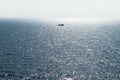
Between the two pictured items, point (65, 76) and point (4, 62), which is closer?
point (65, 76)

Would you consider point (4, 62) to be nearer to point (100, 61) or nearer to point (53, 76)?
point (53, 76)

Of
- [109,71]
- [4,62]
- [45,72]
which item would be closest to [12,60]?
[4,62]

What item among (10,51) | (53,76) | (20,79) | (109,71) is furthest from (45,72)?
(10,51)

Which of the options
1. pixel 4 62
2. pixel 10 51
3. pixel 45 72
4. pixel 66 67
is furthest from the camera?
pixel 10 51

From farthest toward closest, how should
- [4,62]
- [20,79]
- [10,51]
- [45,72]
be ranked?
[10,51] < [4,62] < [45,72] < [20,79]

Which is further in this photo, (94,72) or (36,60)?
(36,60)

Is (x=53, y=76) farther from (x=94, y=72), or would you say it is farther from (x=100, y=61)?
(x=100, y=61)

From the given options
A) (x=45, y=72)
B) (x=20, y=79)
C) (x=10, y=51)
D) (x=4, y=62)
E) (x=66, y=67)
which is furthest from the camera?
(x=10, y=51)

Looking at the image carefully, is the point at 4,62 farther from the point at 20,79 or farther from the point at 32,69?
the point at 20,79
